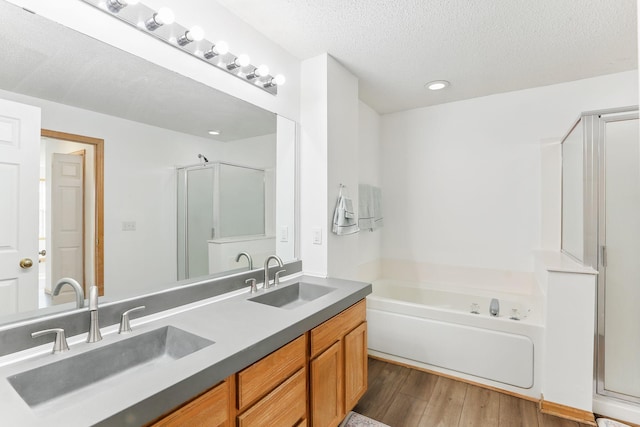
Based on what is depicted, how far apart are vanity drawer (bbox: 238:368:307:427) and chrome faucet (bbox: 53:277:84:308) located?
74 cm

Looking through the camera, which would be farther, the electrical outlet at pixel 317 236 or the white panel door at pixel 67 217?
the electrical outlet at pixel 317 236

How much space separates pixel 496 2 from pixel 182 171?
1938 millimetres

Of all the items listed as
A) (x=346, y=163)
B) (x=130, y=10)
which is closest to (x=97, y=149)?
(x=130, y=10)

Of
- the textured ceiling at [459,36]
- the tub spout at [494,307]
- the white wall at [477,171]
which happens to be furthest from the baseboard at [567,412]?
the textured ceiling at [459,36]

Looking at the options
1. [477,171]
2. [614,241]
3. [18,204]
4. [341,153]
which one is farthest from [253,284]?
[477,171]

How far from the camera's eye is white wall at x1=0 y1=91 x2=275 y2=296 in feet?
4.31

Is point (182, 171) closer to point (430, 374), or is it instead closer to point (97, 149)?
point (97, 149)

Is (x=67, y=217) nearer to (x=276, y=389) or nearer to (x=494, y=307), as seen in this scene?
(x=276, y=389)

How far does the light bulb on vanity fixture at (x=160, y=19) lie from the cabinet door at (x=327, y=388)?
66.3 inches

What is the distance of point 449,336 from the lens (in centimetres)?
243

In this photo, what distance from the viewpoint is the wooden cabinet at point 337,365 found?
1487 mm

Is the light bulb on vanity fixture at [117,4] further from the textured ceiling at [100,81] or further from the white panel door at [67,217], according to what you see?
the white panel door at [67,217]

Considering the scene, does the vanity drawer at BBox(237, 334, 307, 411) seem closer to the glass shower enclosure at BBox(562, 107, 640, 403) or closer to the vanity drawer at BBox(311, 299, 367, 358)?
the vanity drawer at BBox(311, 299, 367, 358)

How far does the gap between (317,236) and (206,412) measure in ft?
4.69
